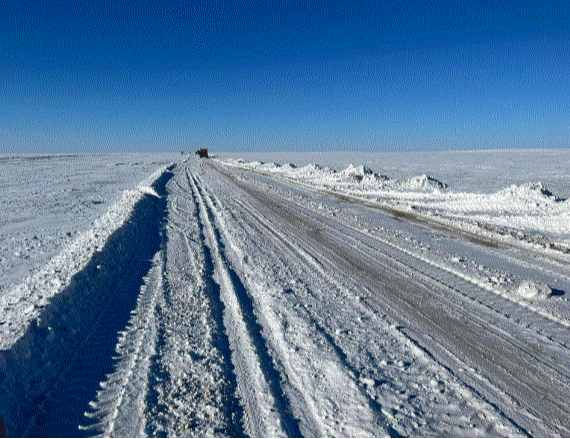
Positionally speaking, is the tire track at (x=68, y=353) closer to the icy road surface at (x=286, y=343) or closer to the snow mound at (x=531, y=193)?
the icy road surface at (x=286, y=343)

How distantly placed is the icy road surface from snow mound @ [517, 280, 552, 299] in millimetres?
19

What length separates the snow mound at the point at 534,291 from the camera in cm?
539

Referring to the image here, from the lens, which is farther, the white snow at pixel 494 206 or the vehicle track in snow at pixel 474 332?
the white snow at pixel 494 206

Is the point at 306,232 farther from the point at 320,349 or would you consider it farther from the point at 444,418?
the point at 444,418

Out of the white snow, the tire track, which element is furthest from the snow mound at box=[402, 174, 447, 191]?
the tire track

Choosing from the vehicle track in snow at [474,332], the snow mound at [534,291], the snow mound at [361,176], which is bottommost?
the vehicle track in snow at [474,332]

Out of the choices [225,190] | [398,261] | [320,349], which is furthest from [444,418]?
[225,190]

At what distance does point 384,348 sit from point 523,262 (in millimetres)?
4590

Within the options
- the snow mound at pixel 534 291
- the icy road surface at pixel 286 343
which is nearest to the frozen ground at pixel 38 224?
the icy road surface at pixel 286 343

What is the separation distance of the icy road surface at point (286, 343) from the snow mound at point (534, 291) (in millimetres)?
19

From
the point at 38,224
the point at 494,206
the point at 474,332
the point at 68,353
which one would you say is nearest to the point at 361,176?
the point at 494,206

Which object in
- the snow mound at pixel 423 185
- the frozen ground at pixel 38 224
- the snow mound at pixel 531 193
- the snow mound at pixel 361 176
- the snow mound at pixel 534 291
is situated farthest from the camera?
the snow mound at pixel 361 176

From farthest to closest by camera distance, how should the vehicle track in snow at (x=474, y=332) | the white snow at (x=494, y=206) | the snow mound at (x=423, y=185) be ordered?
1. the snow mound at (x=423, y=185)
2. the white snow at (x=494, y=206)
3. the vehicle track in snow at (x=474, y=332)

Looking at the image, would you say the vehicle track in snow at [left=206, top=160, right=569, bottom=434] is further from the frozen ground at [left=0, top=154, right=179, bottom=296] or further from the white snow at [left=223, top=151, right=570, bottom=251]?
the frozen ground at [left=0, top=154, right=179, bottom=296]
